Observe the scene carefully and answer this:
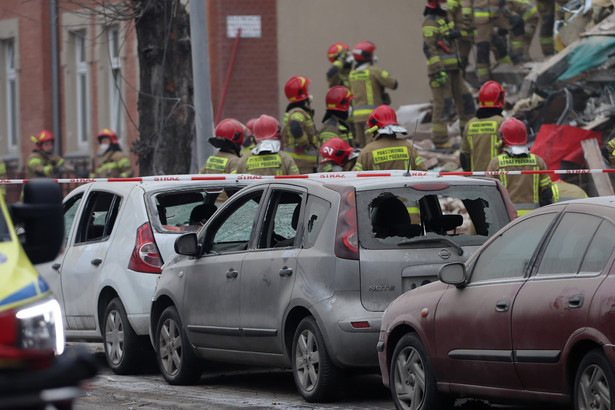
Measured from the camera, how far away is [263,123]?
13617 millimetres

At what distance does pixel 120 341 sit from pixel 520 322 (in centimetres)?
478

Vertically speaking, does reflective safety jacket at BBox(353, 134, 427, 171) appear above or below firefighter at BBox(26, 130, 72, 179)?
above

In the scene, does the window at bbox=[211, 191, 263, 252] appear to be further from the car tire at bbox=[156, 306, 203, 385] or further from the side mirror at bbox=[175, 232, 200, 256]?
the car tire at bbox=[156, 306, 203, 385]

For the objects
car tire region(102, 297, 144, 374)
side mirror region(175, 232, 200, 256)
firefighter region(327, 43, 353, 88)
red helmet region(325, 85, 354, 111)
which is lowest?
car tire region(102, 297, 144, 374)

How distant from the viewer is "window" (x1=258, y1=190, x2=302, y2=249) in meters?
9.43

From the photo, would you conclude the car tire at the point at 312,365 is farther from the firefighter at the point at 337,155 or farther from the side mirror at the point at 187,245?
the firefighter at the point at 337,155

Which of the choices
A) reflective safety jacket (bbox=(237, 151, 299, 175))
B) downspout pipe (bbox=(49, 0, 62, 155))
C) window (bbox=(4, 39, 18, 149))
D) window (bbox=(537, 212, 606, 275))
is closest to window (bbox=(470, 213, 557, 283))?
window (bbox=(537, 212, 606, 275))

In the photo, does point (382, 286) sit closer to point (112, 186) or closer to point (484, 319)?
point (484, 319)

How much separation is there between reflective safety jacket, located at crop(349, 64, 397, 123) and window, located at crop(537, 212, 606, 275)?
11.6m

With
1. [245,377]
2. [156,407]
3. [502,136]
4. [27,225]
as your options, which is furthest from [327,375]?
[502,136]

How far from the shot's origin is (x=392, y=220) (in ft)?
29.7

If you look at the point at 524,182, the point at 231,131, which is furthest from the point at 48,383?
the point at 231,131

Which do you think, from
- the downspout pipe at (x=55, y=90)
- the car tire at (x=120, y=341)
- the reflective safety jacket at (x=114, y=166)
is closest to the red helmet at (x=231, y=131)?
the car tire at (x=120, y=341)

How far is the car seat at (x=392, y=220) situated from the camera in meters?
8.95
